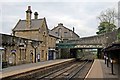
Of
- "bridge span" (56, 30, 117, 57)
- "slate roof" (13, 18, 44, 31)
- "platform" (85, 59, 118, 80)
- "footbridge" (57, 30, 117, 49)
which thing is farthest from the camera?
"bridge span" (56, 30, 117, 57)

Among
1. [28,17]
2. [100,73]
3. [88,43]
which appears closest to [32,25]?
[28,17]

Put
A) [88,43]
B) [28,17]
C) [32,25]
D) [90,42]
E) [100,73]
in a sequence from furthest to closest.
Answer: [90,42] < [88,43] < [32,25] < [28,17] < [100,73]

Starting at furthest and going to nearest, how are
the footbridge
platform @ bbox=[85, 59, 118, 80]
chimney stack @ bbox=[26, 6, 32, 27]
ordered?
the footbridge
chimney stack @ bbox=[26, 6, 32, 27]
platform @ bbox=[85, 59, 118, 80]

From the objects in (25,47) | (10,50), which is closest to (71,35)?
(25,47)

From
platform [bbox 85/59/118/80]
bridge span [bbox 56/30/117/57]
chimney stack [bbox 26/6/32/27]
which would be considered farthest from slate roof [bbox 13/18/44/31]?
platform [bbox 85/59/118/80]

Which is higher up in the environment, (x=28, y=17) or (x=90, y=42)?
(x=28, y=17)

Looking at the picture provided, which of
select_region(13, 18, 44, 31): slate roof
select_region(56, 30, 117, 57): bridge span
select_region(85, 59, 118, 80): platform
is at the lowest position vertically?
select_region(85, 59, 118, 80): platform

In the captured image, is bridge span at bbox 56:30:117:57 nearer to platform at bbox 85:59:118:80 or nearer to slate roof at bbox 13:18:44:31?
slate roof at bbox 13:18:44:31

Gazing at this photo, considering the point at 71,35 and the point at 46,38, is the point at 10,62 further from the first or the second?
the point at 71,35

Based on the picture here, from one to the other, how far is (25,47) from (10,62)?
528 centimetres

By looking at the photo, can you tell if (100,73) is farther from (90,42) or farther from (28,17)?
(90,42)

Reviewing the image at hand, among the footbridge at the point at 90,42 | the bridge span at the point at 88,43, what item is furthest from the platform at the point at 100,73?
the bridge span at the point at 88,43

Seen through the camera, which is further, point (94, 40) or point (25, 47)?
point (94, 40)

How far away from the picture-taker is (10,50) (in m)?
29.3
